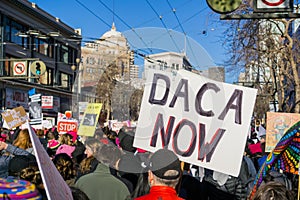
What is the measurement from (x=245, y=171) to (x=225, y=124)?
2382 millimetres

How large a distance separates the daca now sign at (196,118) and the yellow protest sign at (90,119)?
7.12 ft

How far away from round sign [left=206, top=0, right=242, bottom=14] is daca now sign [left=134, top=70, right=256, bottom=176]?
213 cm

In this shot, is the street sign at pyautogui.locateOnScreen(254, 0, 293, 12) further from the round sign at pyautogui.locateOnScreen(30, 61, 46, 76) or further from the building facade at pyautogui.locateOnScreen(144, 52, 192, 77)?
the round sign at pyautogui.locateOnScreen(30, 61, 46, 76)

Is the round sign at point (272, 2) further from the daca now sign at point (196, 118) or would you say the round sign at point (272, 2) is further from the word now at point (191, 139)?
the word now at point (191, 139)

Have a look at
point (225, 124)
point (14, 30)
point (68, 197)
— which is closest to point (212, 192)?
point (225, 124)

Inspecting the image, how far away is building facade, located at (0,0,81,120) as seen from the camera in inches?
1248

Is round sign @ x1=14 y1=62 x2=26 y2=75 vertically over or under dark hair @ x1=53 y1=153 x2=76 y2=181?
over

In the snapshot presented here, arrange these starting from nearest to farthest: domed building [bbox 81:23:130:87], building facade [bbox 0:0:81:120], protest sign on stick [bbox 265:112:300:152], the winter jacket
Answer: the winter jacket, domed building [bbox 81:23:130:87], protest sign on stick [bbox 265:112:300:152], building facade [bbox 0:0:81:120]

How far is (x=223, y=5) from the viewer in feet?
19.9

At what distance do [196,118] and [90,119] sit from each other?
9.42ft

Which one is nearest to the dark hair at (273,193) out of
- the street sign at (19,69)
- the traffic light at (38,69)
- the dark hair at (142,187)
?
the dark hair at (142,187)

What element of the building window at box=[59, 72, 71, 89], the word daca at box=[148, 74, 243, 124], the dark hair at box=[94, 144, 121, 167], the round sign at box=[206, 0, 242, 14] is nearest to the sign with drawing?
the round sign at box=[206, 0, 242, 14]

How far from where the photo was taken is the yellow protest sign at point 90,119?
6339mm

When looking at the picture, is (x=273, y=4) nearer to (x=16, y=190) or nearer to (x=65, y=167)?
(x=65, y=167)
